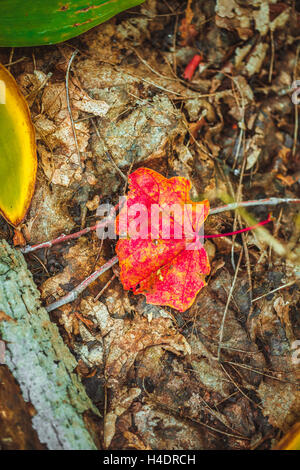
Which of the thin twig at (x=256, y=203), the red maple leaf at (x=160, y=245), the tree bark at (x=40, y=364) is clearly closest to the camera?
the tree bark at (x=40, y=364)

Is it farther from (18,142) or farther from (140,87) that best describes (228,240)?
(18,142)

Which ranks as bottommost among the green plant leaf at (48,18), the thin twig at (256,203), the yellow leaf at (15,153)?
the thin twig at (256,203)

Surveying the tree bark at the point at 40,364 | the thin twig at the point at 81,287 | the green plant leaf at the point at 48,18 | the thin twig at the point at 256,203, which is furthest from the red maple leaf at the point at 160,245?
the green plant leaf at the point at 48,18

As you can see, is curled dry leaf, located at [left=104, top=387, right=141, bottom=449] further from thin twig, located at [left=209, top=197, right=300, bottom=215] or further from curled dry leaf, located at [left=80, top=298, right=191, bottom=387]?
thin twig, located at [left=209, top=197, right=300, bottom=215]

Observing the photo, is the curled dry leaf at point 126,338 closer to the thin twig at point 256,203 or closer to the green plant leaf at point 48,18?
the thin twig at point 256,203

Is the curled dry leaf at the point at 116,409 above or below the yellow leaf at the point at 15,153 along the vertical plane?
below

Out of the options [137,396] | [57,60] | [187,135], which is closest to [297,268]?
[187,135]

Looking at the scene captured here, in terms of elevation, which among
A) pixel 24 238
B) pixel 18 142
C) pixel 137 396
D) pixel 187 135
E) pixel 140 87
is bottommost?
pixel 137 396
